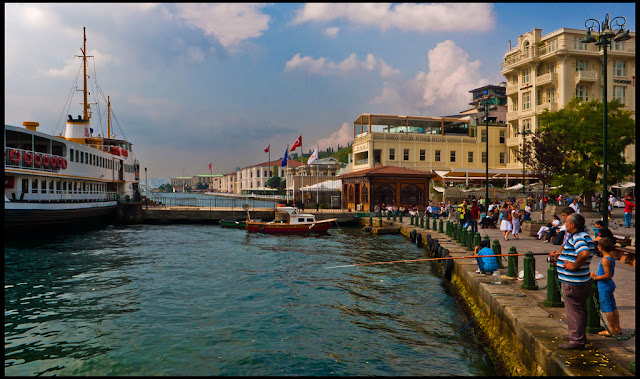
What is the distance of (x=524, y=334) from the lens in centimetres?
703

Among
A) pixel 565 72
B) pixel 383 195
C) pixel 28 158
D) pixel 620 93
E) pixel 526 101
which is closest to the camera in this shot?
pixel 28 158

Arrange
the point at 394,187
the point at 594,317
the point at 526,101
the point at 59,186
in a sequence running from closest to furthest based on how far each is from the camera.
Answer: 1. the point at 594,317
2. the point at 59,186
3. the point at 394,187
4. the point at 526,101

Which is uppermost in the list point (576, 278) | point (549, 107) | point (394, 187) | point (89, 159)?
point (549, 107)

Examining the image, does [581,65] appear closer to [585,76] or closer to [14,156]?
[585,76]

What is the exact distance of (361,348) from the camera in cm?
913

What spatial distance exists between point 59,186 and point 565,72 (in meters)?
53.3

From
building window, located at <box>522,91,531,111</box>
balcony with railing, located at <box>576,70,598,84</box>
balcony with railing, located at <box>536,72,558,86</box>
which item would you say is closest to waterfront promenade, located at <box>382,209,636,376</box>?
balcony with railing, located at <box>536,72,558,86</box>

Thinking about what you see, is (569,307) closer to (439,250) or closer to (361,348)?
(361,348)

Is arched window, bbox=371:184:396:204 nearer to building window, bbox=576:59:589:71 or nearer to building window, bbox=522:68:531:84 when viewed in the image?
building window, bbox=522:68:531:84

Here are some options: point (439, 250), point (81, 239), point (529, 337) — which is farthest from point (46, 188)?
point (529, 337)

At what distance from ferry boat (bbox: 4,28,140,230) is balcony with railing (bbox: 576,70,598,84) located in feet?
172

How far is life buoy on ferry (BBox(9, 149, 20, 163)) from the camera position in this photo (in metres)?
24.4

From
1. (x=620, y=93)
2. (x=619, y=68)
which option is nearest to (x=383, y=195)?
(x=620, y=93)

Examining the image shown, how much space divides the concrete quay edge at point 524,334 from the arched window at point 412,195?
90.3ft
